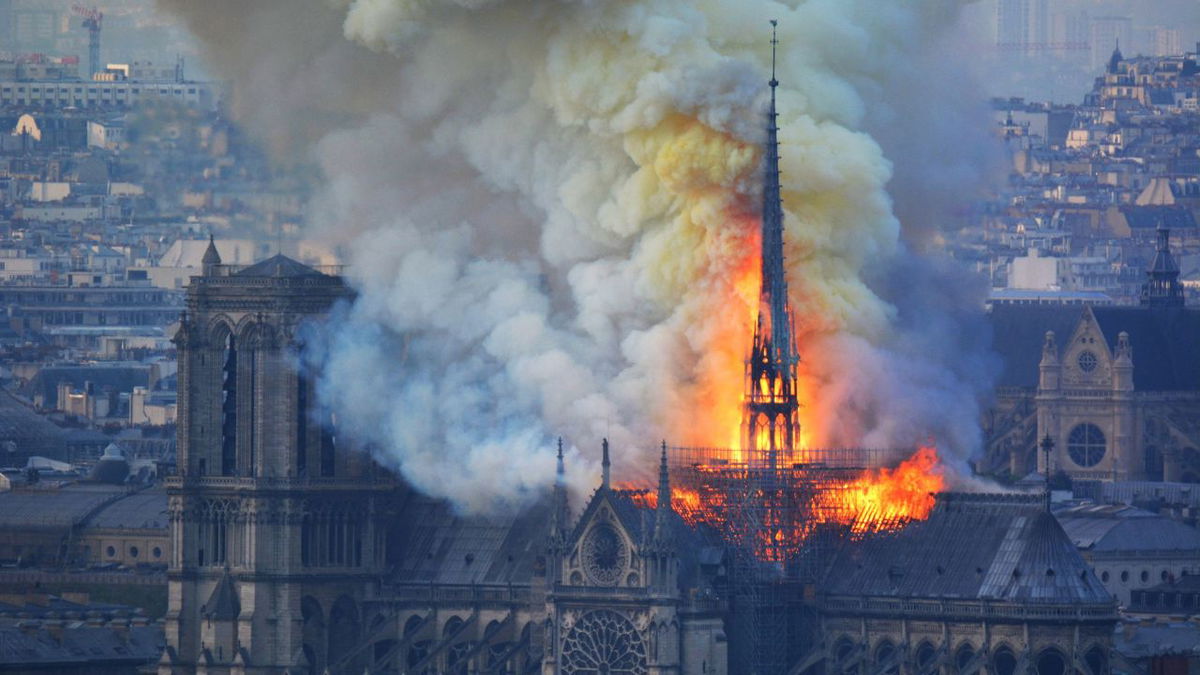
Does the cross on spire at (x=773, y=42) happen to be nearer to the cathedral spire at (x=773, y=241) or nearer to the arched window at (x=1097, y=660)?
the cathedral spire at (x=773, y=241)

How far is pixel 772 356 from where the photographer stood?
150375mm

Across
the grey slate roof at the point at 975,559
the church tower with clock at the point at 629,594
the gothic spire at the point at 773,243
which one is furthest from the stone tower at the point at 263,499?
the grey slate roof at the point at 975,559

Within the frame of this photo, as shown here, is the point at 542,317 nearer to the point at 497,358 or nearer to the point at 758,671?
the point at 497,358

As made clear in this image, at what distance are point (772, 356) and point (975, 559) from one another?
728cm

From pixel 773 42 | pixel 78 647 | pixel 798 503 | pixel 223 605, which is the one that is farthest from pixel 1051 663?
pixel 78 647

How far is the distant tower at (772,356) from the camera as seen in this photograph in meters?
150

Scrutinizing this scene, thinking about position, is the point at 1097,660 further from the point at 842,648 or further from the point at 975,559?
the point at 842,648

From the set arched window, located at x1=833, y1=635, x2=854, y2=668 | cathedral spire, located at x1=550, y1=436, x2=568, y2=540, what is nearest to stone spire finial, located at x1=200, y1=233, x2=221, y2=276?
cathedral spire, located at x1=550, y1=436, x2=568, y2=540

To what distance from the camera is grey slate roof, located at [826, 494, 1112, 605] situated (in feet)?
479

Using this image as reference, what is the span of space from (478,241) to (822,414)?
1204 centimetres

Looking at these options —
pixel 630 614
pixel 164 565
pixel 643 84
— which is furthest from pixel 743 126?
pixel 164 565

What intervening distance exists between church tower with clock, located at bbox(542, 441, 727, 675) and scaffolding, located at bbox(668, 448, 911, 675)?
0.93 meters

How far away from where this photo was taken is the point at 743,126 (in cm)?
15250

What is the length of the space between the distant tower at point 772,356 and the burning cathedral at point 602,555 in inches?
2.2
